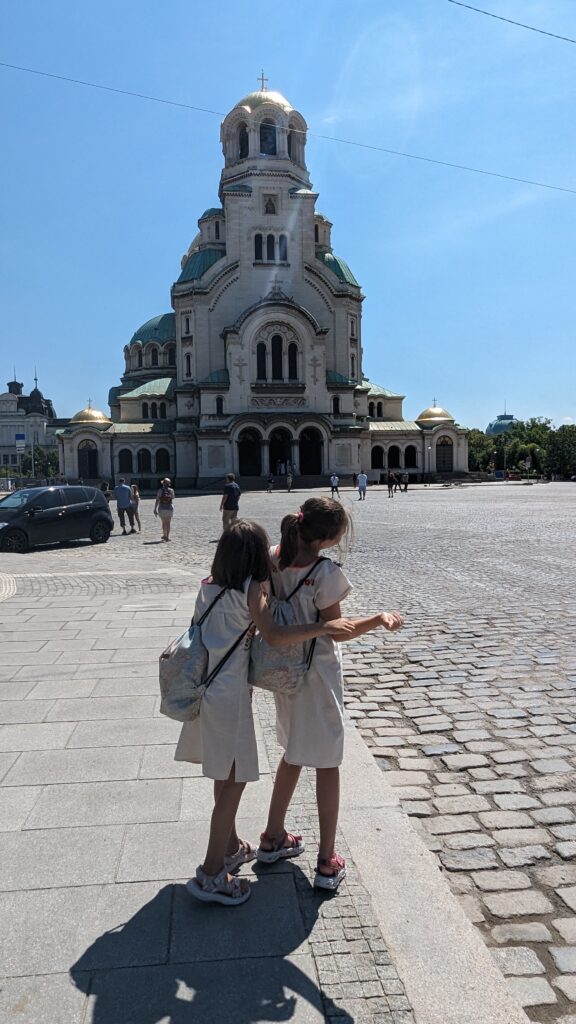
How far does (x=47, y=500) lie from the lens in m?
18.2

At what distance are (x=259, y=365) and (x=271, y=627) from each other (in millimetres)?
56435

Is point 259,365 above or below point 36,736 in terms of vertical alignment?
above

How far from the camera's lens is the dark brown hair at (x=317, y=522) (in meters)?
3.05

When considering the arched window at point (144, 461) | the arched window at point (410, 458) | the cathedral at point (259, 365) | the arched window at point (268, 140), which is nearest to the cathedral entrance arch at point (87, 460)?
the cathedral at point (259, 365)

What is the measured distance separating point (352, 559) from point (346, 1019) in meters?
12.1

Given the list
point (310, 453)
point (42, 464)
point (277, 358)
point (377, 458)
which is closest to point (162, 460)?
point (310, 453)

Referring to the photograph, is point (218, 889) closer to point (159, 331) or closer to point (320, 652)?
point (320, 652)

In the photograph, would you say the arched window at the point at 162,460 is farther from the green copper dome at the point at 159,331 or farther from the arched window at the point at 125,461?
the green copper dome at the point at 159,331

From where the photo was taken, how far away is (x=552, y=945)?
2.90 m

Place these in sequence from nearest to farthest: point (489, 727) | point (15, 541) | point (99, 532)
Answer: point (489, 727), point (15, 541), point (99, 532)

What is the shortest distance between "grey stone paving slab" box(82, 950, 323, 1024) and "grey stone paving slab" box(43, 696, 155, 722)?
2.87 meters

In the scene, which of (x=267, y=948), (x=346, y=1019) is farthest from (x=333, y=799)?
(x=346, y=1019)

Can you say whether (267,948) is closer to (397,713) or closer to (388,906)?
(388,906)

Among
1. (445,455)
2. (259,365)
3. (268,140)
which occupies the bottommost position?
(445,455)
